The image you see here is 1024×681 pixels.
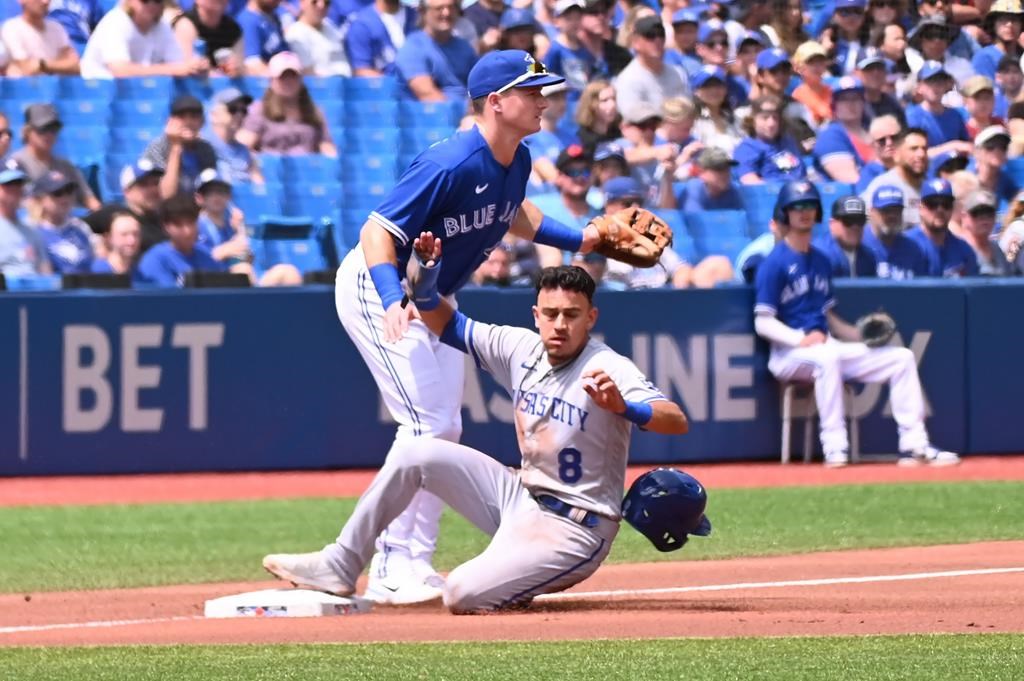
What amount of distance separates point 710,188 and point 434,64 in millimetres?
2394

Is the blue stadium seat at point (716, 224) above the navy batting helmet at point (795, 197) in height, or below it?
below

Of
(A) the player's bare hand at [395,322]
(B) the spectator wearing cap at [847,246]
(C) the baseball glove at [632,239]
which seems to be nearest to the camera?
(A) the player's bare hand at [395,322]

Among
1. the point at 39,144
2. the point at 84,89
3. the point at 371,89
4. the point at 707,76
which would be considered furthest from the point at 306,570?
the point at 707,76

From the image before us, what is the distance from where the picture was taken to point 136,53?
14.1 m

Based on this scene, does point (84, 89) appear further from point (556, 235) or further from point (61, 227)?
point (556, 235)

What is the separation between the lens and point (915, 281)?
1291 cm

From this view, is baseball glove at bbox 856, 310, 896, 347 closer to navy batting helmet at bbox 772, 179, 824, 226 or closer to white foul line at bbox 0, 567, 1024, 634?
navy batting helmet at bbox 772, 179, 824, 226

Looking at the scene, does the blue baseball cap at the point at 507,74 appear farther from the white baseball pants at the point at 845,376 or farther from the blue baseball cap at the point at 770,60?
the blue baseball cap at the point at 770,60

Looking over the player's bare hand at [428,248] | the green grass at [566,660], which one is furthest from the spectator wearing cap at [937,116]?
the green grass at [566,660]

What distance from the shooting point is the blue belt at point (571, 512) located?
263 inches

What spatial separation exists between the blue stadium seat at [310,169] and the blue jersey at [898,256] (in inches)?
149

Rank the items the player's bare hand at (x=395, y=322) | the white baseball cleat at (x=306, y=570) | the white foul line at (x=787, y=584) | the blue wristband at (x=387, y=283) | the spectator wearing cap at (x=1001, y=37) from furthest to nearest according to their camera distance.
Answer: the spectator wearing cap at (x=1001, y=37) < the white foul line at (x=787, y=584) < the white baseball cleat at (x=306, y=570) < the blue wristband at (x=387, y=283) < the player's bare hand at (x=395, y=322)

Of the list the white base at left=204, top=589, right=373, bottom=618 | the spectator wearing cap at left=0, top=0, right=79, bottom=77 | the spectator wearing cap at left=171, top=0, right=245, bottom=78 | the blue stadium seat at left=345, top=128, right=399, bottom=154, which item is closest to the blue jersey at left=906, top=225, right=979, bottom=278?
the blue stadium seat at left=345, top=128, right=399, bottom=154

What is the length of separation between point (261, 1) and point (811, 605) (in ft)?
29.1
